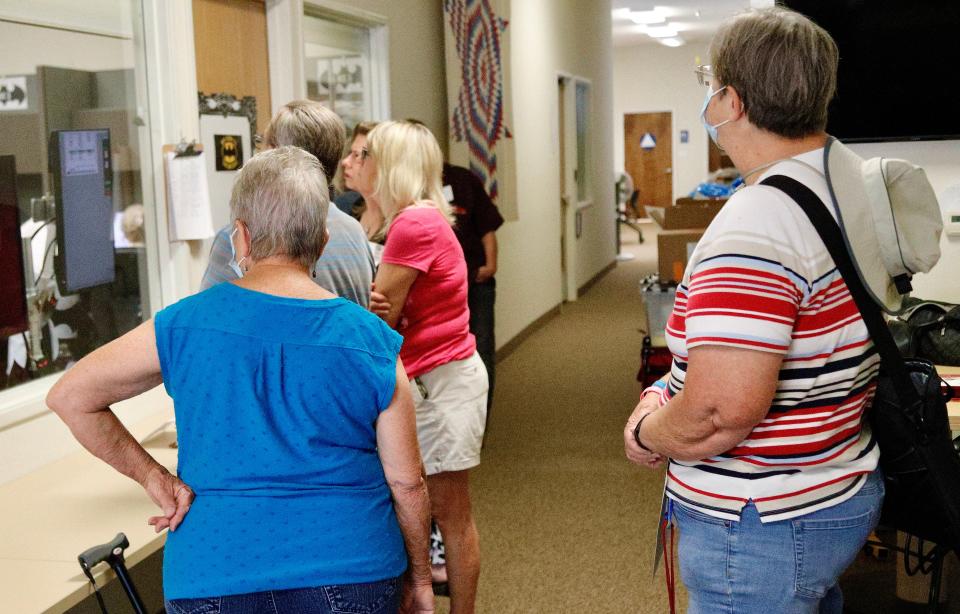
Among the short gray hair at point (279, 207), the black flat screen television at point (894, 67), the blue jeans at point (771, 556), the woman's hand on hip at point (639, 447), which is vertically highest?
the black flat screen television at point (894, 67)

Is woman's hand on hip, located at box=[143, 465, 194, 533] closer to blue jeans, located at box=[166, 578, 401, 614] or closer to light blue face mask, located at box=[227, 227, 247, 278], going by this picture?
blue jeans, located at box=[166, 578, 401, 614]

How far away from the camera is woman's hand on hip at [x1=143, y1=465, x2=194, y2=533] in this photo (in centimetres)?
157

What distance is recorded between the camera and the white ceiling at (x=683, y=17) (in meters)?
13.4

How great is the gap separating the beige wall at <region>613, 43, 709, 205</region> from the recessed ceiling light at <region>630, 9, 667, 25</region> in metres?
3.50

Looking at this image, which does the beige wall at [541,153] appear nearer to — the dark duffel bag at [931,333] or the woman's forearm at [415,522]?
the dark duffel bag at [931,333]

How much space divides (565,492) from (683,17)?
12094 mm

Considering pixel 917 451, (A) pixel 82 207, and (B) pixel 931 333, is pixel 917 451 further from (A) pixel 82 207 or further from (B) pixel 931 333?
(A) pixel 82 207

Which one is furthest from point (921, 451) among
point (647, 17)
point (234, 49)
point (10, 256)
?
point (647, 17)

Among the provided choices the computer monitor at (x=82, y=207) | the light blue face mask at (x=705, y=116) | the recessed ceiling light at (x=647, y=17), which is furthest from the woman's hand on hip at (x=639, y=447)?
the recessed ceiling light at (x=647, y=17)

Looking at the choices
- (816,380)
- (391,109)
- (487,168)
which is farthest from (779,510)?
(487,168)

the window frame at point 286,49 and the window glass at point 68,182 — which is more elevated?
the window frame at point 286,49

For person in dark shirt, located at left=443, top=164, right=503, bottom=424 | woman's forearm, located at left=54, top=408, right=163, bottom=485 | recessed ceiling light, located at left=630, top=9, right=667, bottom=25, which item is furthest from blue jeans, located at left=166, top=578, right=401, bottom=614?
recessed ceiling light, located at left=630, top=9, right=667, bottom=25

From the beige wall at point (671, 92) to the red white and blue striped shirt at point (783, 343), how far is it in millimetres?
17643

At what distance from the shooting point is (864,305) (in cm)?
144
